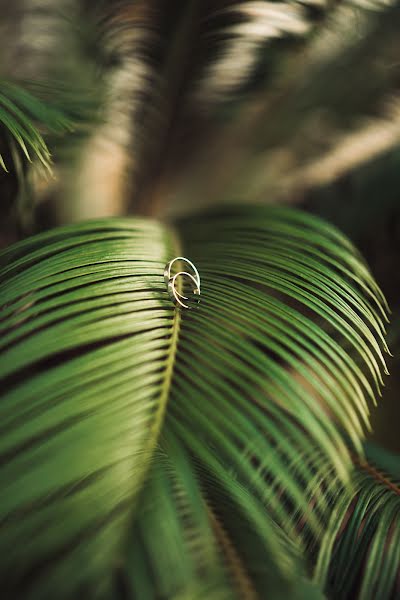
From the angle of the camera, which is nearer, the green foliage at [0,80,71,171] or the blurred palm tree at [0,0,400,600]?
the blurred palm tree at [0,0,400,600]

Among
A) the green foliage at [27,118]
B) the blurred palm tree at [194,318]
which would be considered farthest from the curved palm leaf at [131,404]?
the green foliage at [27,118]

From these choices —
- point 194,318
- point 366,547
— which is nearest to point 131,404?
point 194,318

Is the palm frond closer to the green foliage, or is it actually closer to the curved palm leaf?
the curved palm leaf

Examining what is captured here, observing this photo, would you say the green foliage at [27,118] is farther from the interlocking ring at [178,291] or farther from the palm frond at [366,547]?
the palm frond at [366,547]

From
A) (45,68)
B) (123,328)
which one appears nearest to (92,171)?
(45,68)

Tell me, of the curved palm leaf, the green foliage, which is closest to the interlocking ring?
the curved palm leaf

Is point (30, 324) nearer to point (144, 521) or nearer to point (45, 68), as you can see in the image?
point (144, 521)
